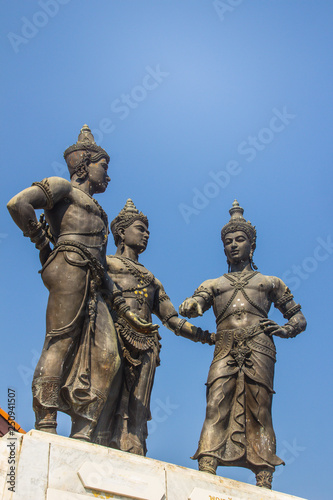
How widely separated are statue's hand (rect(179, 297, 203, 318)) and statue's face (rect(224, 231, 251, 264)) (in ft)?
3.97

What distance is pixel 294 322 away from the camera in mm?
9836

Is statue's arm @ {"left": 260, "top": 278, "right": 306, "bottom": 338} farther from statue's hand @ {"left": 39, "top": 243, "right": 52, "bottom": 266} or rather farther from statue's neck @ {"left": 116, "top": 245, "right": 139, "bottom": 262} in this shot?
statue's hand @ {"left": 39, "top": 243, "right": 52, "bottom": 266}

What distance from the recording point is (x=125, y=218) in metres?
10.0

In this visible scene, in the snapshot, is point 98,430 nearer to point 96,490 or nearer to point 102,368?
point 102,368

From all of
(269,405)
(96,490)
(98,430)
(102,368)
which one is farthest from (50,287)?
(269,405)

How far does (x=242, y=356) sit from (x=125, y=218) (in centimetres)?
245

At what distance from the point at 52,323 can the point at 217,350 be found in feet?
9.13

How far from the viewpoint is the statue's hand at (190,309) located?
31.1 ft

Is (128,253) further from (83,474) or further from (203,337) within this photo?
(83,474)

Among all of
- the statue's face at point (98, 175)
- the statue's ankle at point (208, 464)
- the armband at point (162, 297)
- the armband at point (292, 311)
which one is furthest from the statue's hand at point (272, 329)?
the statue's face at point (98, 175)

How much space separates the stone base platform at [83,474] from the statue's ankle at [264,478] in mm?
1245

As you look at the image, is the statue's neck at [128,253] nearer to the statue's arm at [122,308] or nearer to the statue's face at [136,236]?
the statue's face at [136,236]

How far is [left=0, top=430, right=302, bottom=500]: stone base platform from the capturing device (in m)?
6.22

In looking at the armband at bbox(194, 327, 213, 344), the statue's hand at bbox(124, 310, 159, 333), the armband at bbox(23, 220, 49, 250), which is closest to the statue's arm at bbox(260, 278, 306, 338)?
the armband at bbox(194, 327, 213, 344)
